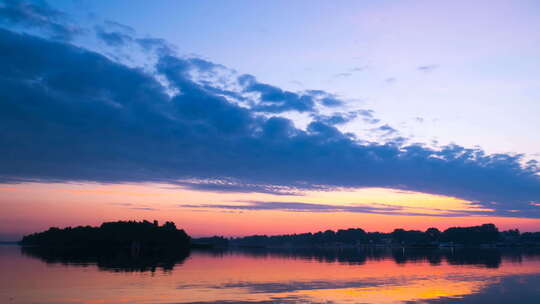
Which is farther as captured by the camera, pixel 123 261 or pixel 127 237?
pixel 127 237

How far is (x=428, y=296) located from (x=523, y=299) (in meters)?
6.92

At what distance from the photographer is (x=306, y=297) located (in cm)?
3475

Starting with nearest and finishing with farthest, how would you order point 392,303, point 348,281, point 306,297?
point 392,303 → point 306,297 → point 348,281

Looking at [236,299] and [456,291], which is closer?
[236,299]

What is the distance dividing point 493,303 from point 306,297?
43.7ft

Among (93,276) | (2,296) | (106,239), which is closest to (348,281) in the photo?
(93,276)

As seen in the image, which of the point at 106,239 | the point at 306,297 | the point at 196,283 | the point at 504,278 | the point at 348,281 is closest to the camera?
the point at 306,297

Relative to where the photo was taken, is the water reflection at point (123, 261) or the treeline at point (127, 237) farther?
the treeline at point (127, 237)

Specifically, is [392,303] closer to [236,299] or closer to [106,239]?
[236,299]

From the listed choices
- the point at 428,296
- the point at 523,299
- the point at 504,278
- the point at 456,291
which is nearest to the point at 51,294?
the point at 428,296

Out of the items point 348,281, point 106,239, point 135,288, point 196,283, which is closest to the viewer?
point 135,288

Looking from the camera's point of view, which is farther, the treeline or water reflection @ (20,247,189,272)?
the treeline

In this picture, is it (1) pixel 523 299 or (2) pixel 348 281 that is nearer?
(1) pixel 523 299

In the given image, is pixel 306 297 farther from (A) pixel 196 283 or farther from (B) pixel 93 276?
(B) pixel 93 276
